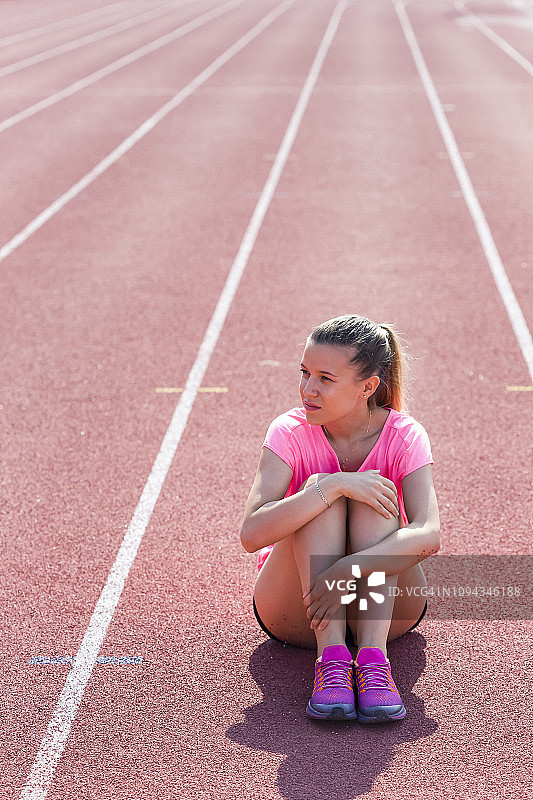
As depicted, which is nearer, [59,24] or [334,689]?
[334,689]

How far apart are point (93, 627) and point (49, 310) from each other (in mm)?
4445

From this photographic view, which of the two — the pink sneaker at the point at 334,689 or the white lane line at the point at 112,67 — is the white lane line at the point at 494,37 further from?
the pink sneaker at the point at 334,689

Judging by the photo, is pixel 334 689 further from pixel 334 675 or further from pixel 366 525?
pixel 366 525

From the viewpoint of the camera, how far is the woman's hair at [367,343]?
3.41 meters

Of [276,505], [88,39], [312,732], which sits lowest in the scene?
[88,39]

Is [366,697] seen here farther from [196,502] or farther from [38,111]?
[38,111]

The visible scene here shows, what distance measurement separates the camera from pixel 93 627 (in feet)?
12.8

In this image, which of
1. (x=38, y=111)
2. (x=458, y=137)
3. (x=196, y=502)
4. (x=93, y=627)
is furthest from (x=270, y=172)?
(x=93, y=627)

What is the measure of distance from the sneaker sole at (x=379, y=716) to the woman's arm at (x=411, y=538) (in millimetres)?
430

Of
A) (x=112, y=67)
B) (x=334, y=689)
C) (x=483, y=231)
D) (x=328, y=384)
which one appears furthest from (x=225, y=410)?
(x=112, y=67)

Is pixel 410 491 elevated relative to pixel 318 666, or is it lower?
elevated

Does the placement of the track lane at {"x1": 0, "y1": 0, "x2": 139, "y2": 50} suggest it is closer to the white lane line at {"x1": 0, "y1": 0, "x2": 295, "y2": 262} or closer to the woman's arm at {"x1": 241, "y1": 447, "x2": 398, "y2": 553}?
the white lane line at {"x1": 0, "y1": 0, "x2": 295, "y2": 262}

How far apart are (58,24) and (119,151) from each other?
19914 millimetres

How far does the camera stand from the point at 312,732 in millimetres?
3279
